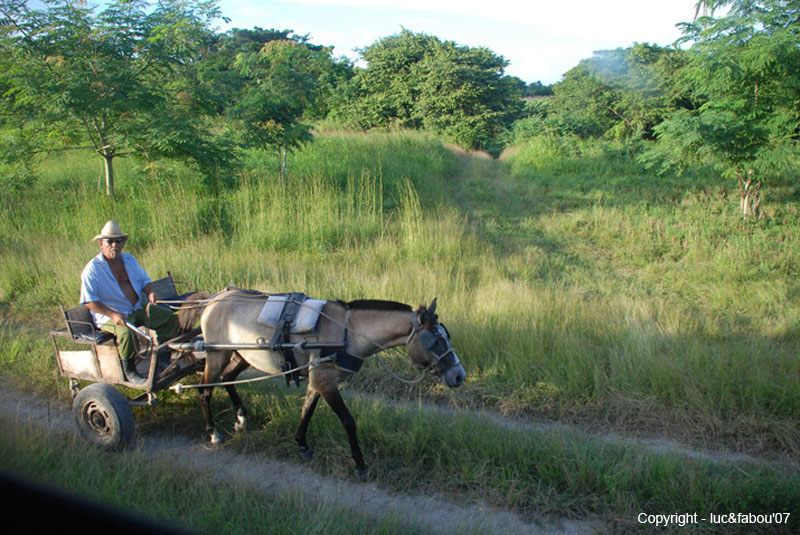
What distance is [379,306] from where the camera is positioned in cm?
409

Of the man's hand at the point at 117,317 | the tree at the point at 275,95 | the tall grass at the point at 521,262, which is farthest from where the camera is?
the tree at the point at 275,95

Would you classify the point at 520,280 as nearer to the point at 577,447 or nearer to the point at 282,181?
the point at 577,447

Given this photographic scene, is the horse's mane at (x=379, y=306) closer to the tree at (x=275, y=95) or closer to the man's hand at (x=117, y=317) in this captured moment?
the man's hand at (x=117, y=317)

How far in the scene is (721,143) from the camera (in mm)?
10047

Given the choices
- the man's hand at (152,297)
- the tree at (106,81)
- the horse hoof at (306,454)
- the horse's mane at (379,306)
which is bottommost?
the horse hoof at (306,454)

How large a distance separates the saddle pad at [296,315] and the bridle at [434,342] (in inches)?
32.1

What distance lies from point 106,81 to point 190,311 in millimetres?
7348

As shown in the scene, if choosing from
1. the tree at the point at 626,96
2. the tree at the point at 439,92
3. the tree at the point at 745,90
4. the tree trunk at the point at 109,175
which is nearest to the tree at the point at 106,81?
the tree trunk at the point at 109,175

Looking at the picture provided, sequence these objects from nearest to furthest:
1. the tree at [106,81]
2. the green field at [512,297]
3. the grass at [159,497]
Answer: the grass at [159,497] < the green field at [512,297] < the tree at [106,81]

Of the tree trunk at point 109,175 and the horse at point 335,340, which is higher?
the tree trunk at point 109,175

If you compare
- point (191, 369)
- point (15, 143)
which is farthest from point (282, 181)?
point (191, 369)

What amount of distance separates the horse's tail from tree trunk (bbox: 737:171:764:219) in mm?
11177

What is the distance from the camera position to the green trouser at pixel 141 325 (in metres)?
4.42

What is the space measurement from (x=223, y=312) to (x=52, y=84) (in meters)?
7.81
